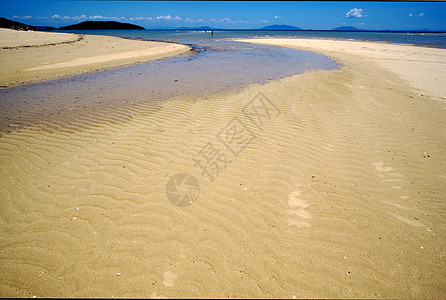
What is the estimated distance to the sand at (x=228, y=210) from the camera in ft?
7.77

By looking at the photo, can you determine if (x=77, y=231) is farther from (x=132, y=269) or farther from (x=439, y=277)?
(x=439, y=277)

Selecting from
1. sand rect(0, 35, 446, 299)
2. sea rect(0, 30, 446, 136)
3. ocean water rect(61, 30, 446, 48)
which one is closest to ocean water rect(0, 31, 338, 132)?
sea rect(0, 30, 446, 136)

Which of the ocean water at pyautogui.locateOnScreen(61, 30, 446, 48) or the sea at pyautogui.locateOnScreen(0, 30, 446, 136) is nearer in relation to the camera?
the sea at pyautogui.locateOnScreen(0, 30, 446, 136)

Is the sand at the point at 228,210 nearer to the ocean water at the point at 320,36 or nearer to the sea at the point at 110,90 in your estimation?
the sea at the point at 110,90

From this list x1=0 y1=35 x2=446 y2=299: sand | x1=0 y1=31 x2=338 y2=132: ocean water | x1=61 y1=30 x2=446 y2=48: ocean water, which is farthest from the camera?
x1=61 y1=30 x2=446 y2=48: ocean water

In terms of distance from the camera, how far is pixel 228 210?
10.5 feet

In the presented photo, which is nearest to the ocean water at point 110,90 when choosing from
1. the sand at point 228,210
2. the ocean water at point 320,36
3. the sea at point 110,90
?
the sea at point 110,90

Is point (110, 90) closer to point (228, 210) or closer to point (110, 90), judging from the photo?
point (110, 90)

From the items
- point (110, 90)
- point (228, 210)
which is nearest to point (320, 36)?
point (110, 90)

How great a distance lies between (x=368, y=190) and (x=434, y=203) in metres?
0.87

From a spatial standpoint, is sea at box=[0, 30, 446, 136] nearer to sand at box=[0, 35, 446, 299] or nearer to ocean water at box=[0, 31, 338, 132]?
ocean water at box=[0, 31, 338, 132]

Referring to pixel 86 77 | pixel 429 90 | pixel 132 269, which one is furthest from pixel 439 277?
pixel 86 77

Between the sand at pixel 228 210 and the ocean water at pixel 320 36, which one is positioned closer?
the sand at pixel 228 210

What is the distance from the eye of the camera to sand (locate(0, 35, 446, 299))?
7.77 ft
